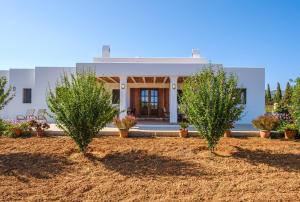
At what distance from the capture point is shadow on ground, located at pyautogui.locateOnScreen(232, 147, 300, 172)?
7039 millimetres

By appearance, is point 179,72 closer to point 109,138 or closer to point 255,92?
point 255,92

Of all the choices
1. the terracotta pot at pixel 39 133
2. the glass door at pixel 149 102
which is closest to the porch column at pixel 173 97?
the glass door at pixel 149 102

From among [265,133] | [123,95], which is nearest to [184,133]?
[265,133]

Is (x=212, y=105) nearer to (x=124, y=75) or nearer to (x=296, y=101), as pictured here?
(x=296, y=101)

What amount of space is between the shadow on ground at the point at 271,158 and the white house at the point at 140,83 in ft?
15.2

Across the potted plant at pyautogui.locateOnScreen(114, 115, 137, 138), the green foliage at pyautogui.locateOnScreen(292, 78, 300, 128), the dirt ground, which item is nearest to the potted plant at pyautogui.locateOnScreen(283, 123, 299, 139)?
the dirt ground

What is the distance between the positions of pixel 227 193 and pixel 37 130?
7.97 metres

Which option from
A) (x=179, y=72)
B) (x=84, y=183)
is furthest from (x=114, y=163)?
(x=179, y=72)

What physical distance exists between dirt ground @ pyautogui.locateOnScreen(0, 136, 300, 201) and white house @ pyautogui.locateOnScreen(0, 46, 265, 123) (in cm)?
438

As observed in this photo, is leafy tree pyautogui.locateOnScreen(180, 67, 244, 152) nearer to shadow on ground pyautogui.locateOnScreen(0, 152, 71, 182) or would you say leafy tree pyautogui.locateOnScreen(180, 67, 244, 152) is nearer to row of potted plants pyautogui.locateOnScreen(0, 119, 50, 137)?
shadow on ground pyautogui.locateOnScreen(0, 152, 71, 182)

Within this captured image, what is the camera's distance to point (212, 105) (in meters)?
7.70

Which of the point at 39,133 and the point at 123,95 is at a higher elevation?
the point at 123,95

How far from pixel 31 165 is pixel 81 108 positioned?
6.47 feet

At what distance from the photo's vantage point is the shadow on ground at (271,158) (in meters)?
7.04
